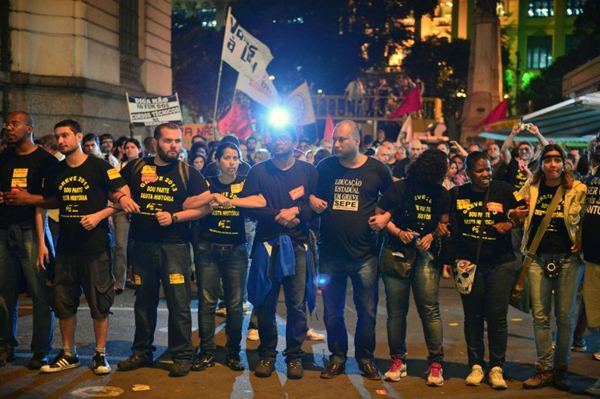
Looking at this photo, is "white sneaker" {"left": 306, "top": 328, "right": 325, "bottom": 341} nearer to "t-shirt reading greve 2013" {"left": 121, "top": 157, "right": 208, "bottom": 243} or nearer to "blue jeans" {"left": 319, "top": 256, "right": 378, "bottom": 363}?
"blue jeans" {"left": 319, "top": 256, "right": 378, "bottom": 363}

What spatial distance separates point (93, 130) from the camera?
53.8 ft

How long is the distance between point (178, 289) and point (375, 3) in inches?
1600

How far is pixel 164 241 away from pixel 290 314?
1.25 metres

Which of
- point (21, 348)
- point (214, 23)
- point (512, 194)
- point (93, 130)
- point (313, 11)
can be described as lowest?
point (21, 348)

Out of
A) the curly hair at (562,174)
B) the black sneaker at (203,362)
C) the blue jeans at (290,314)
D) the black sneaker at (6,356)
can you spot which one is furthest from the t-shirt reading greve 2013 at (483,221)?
the black sneaker at (6,356)

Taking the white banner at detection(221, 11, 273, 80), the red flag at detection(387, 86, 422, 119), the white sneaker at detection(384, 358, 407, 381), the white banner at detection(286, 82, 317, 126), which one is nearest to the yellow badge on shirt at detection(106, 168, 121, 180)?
the white sneaker at detection(384, 358, 407, 381)

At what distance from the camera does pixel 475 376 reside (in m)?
6.65

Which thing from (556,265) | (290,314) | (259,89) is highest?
(259,89)

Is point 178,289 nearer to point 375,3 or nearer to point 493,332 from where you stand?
point 493,332

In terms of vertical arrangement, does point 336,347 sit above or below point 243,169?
below

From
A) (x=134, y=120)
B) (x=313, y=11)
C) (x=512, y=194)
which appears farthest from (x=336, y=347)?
(x=313, y=11)

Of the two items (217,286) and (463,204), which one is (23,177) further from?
(463,204)

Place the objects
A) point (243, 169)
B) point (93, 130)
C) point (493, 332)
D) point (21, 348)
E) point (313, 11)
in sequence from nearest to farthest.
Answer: point (493, 332)
point (21, 348)
point (243, 169)
point (93, 130)
point (313, 11)

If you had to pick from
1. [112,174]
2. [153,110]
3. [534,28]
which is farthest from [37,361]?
[534,28]
